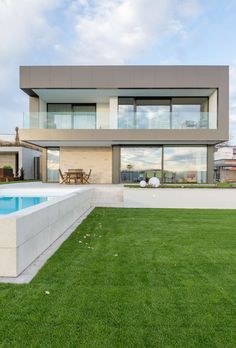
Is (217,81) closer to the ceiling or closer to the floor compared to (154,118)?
closer to the ceiling

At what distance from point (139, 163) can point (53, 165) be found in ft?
20.1

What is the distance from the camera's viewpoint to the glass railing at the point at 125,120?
658 inches

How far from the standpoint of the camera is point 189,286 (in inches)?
138

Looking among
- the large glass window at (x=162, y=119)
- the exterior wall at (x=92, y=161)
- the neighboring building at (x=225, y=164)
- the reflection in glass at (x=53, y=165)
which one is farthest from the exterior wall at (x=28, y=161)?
the neighboring building at (x=225, y=164)

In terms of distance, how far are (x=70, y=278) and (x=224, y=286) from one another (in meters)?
1.94

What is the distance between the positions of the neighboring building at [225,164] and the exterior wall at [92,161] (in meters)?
12.1

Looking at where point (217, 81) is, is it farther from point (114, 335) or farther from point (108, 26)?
point (114, 335)

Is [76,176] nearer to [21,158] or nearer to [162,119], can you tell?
[162,119]

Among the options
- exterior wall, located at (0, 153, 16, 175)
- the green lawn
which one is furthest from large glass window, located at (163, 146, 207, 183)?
exterior wall, located at (0, 153, 16, 175)

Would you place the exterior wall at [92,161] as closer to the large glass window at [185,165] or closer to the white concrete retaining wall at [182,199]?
the large glass window at [185,165]

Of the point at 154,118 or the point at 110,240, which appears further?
the point at 154,118

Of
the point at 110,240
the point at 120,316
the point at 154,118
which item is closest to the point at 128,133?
the point at 154,118

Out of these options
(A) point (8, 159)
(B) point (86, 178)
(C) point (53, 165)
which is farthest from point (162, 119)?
(A) point (8, 159)

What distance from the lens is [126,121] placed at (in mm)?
16781
